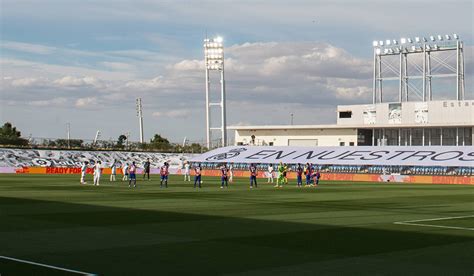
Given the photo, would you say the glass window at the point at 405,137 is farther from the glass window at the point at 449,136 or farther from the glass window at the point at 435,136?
the glass window at the point at 449,136

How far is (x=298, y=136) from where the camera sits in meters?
109

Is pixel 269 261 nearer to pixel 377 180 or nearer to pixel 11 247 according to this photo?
pixel 11 247

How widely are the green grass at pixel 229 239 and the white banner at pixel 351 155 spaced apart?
48.7 m

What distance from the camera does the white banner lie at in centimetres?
7700

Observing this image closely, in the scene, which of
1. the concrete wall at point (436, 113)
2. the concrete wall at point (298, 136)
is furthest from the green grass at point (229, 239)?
the concrete wall at point (298, 136)

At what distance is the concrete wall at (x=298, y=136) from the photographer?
102062mm

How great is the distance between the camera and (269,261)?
14.4 metres

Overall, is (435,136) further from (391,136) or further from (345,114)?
(345,114)

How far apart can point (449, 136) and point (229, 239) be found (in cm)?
8162

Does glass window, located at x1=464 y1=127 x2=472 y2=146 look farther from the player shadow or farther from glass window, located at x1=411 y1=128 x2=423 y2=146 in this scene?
the player shadow

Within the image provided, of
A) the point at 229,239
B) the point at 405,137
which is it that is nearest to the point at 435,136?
the point at 405,137

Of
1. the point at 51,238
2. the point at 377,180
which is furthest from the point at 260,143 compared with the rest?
the point at 51,238

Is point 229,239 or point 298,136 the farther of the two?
point 298,136

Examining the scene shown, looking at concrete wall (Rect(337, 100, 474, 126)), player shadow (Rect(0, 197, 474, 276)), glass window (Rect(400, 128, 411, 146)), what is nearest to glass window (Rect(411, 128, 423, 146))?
glass window (Rect(400, 128, 411, 146))
